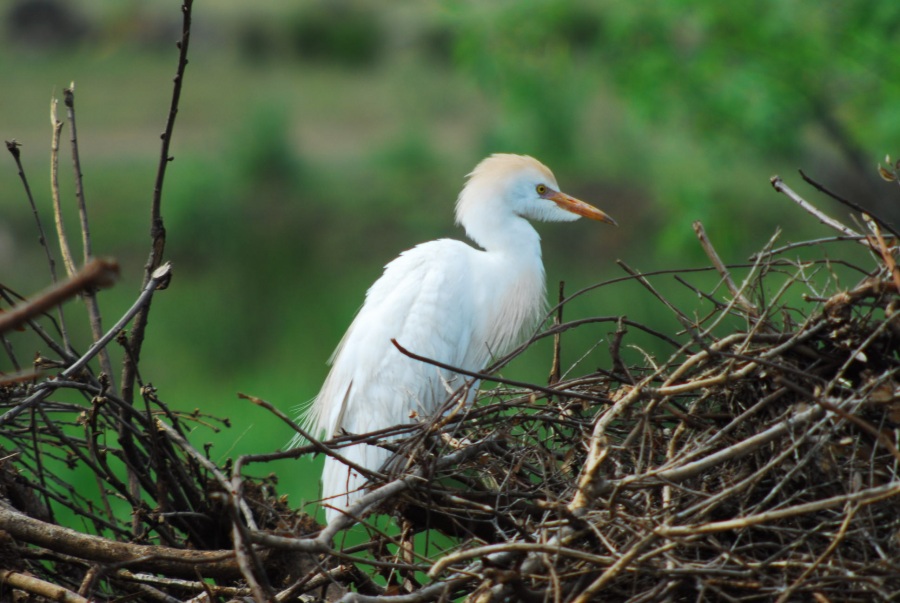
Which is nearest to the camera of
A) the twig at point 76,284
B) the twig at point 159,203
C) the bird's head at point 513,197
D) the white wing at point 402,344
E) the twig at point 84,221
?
the twig at point 76,284

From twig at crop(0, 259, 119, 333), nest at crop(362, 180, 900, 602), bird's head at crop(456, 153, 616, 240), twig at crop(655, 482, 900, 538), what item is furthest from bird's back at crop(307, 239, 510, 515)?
twig at crop(0, 259, 119, 333)

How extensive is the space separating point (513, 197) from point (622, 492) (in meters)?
2.07

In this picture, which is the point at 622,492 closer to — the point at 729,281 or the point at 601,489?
the point at 601,489

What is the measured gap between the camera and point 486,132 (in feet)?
49.3

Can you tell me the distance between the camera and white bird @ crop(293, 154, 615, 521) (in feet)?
11.0

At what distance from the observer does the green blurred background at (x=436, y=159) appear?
905cm

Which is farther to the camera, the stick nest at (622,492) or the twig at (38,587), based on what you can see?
the twig at (38,587)

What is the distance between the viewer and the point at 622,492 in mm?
→ 1674

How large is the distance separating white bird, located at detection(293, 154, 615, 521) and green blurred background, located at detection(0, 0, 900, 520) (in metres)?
1.17

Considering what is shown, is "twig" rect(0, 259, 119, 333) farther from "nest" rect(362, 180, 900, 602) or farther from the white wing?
the white wing

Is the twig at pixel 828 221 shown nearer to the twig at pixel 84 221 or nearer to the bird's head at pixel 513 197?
the twig at pixel 84 221

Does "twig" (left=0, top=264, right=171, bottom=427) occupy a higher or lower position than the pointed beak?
lower

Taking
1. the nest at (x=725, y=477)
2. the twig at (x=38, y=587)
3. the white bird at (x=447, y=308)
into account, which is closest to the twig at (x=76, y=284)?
the nest at (x=725, y=477)

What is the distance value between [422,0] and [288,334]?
1404 centimetres
